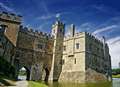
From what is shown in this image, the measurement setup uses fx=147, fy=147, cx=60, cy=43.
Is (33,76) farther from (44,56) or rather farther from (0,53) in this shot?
(0,53)

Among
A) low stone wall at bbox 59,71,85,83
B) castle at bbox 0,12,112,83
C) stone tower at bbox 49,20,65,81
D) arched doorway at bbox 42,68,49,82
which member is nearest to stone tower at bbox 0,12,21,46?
castle at bbox 0,12,112,83

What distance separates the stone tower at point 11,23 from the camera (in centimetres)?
2841

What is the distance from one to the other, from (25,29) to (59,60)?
11.1 metres

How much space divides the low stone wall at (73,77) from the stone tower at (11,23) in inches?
536

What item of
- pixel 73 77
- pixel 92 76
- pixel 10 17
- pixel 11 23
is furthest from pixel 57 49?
pixel 10 17

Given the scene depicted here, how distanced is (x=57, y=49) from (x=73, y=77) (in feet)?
26.1

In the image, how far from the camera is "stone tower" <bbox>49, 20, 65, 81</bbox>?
34.4 meters

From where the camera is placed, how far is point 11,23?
28.9m

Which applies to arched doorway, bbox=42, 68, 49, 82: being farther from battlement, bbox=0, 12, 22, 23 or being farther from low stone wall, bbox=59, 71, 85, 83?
battlement, bbox=0, 12, 22, 23

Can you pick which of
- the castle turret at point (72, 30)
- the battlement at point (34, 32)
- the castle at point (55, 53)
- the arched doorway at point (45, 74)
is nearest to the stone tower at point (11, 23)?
the castle at point (55, 53)

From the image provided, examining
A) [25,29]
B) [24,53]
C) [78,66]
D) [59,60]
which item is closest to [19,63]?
[24,53]

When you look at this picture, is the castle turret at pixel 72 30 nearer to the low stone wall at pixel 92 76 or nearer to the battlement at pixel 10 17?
the low stone wall at pixel 92 76

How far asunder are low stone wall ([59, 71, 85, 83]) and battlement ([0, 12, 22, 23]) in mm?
15891

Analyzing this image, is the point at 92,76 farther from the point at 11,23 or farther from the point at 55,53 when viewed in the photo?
the point at 11,23
